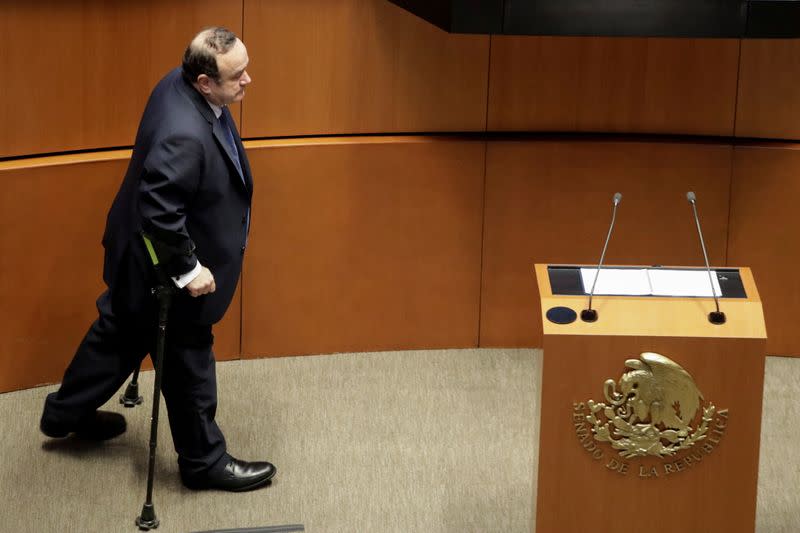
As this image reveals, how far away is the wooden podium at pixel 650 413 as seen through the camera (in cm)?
302

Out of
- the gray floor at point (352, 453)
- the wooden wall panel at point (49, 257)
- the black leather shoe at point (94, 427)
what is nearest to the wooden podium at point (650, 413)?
the gray floor at point (352, 453)

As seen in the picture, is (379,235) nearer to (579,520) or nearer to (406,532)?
(406,532)

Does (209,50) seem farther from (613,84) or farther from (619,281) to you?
(613,84)

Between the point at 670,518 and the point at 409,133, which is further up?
the point at 409,133

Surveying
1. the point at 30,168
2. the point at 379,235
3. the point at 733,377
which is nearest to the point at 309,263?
the point at 379,235

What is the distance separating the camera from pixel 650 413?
305 cm

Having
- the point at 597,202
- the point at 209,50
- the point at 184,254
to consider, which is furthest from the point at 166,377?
the point at 597,202

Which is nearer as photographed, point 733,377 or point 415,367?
point 733,377

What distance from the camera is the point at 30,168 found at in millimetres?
4234

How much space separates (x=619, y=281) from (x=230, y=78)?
3.92 ft

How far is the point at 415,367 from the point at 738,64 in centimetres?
163

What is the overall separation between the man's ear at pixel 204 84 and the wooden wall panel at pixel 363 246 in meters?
1.02

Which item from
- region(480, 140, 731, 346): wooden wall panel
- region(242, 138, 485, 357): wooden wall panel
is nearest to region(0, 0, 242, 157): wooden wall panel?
region(242, 138, 485, 357): wooden wall panel

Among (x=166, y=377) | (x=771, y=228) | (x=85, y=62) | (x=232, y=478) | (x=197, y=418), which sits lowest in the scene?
(x=232, y=478)
